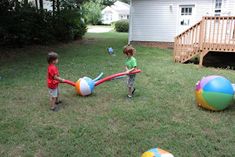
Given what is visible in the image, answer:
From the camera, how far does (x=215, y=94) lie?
4.82 m

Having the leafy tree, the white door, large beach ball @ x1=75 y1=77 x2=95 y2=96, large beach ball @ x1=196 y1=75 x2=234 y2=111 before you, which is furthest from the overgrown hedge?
the leafy tree

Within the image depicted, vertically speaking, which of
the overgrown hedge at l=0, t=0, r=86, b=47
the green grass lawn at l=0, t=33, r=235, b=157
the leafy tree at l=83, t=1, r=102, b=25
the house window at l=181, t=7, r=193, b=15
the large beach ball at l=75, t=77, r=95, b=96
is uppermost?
the leafy tree at l=83, t=1, r=102, b=25

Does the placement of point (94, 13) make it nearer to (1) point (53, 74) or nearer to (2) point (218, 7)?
(2) point (218, 7)

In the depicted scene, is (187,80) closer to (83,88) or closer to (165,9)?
(83,88)

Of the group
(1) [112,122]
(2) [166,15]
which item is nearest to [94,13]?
(2) [166,15]

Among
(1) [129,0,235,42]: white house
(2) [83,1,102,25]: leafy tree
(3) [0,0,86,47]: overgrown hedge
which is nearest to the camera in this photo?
(3) [0,0,86,47]: overgrown hedge

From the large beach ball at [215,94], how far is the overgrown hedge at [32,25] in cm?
937

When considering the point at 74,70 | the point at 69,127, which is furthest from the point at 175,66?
the point at 69,127

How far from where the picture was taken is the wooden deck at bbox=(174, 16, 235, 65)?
30.4 feet

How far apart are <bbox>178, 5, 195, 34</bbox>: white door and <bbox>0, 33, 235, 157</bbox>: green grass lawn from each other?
820 centimetres

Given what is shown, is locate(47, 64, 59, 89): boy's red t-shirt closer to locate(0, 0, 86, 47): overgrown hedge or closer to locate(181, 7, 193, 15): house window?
locate(0, 0, 86, 47): overgrown hedge

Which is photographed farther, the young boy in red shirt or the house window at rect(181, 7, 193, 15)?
the house window at rect(181, 7, 193, 15)

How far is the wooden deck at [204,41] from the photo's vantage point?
9258mm

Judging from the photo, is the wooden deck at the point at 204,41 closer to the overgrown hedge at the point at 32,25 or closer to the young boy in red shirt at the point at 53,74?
the young boy in red shirt at the point at 53,74
